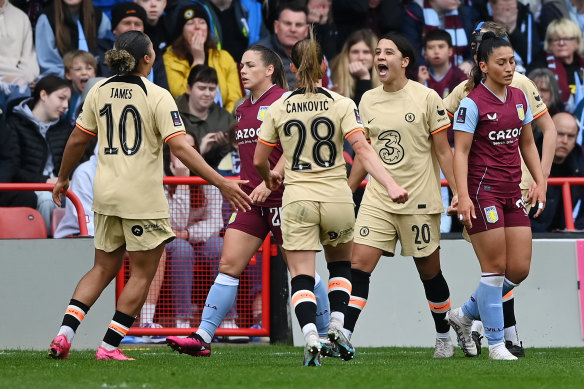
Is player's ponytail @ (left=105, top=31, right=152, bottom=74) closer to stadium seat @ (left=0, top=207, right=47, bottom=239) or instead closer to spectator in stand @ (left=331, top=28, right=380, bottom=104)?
stadium seat @ (left=0, top=207, right=47, bottom=239)

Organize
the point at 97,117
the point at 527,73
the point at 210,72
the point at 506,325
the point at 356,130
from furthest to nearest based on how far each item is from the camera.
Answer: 1. the point at 527,73
2. the point at 210,72
3. the point at 506,325
4. the point at 97,117
5. the point at 356,130

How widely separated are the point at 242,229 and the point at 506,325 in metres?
2.45

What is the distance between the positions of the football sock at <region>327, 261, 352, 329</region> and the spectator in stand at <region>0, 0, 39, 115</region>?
5880 mm

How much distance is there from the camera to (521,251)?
8586mm

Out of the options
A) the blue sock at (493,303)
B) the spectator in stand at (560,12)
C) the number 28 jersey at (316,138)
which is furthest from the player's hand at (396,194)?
the spectator in stand at (560,12)

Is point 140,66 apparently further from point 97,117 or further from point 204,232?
point 204,232

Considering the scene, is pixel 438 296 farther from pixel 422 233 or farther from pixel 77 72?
pixel 77 72

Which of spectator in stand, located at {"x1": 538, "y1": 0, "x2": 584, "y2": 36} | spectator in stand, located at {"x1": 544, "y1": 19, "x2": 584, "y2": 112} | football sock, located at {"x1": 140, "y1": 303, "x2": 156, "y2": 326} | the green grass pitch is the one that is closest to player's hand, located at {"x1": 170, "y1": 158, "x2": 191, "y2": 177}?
football sock, located at {"x1": 140, "y1": 303, "x2": 156, "y2": 326}

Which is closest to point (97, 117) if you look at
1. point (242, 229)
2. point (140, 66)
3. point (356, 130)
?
point (140, 66)

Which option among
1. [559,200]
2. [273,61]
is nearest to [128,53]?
[273,61]

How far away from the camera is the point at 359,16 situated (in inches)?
559

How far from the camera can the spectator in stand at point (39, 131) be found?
1226cm

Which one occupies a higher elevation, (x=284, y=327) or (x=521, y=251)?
(x=521, y=251)

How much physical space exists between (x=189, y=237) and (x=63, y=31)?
11.4 feet
